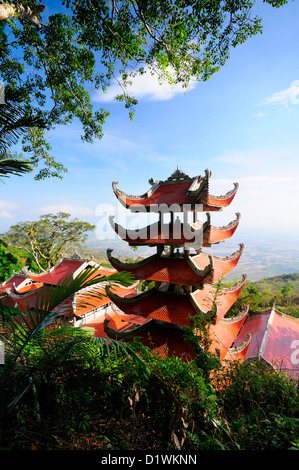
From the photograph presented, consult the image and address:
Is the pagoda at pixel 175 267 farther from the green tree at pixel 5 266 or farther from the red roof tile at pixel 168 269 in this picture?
the green tree at pixel 5 266

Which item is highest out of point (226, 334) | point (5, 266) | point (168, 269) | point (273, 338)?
point (168, 269)

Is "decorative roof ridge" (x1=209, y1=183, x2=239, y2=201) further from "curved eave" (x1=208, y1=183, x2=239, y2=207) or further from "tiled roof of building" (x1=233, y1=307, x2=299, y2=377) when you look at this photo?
"tiled roof of building" (x1=233, y1=307, x2=299, y2=377)

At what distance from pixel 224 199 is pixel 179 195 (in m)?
1.79

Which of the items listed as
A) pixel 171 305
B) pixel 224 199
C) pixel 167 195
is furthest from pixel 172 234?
pixel 224 199

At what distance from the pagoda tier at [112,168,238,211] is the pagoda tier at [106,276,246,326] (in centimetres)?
277

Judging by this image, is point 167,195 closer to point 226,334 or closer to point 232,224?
point 232,224

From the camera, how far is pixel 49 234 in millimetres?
27562

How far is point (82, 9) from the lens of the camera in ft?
17.3

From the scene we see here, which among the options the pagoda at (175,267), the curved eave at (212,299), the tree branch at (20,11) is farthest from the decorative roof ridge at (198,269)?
the tree branch at (20,11)

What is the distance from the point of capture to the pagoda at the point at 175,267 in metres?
5.90
